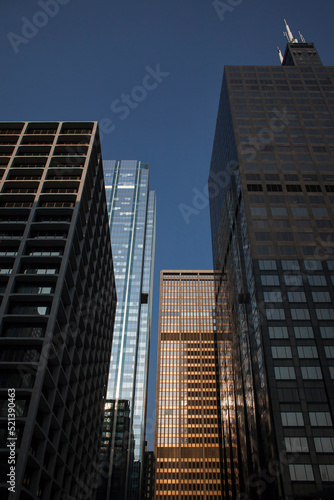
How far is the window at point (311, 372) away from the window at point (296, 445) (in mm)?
9865

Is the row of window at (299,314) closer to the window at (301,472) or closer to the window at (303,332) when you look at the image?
the window at (303,332)

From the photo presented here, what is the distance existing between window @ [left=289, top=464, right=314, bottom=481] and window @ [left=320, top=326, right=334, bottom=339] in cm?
2171

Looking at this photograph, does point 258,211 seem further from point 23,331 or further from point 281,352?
point 23,331

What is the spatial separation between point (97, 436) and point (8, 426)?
38.5m

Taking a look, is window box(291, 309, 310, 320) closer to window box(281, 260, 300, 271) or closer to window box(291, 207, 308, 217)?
window box(281, 260, 300, 271)

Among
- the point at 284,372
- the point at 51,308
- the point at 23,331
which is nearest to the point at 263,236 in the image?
the point at 284,372

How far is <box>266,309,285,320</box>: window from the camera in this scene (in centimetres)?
7381

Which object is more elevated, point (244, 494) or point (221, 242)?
point (221, 242)

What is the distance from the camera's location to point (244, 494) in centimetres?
7594

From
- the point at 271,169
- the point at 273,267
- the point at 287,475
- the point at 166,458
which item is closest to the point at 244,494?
the point at 287,475

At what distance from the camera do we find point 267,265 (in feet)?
264

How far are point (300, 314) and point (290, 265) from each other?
34.8 feet

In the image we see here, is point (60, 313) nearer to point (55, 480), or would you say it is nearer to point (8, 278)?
point (8, 278)

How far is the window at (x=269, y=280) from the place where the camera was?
256 feet
